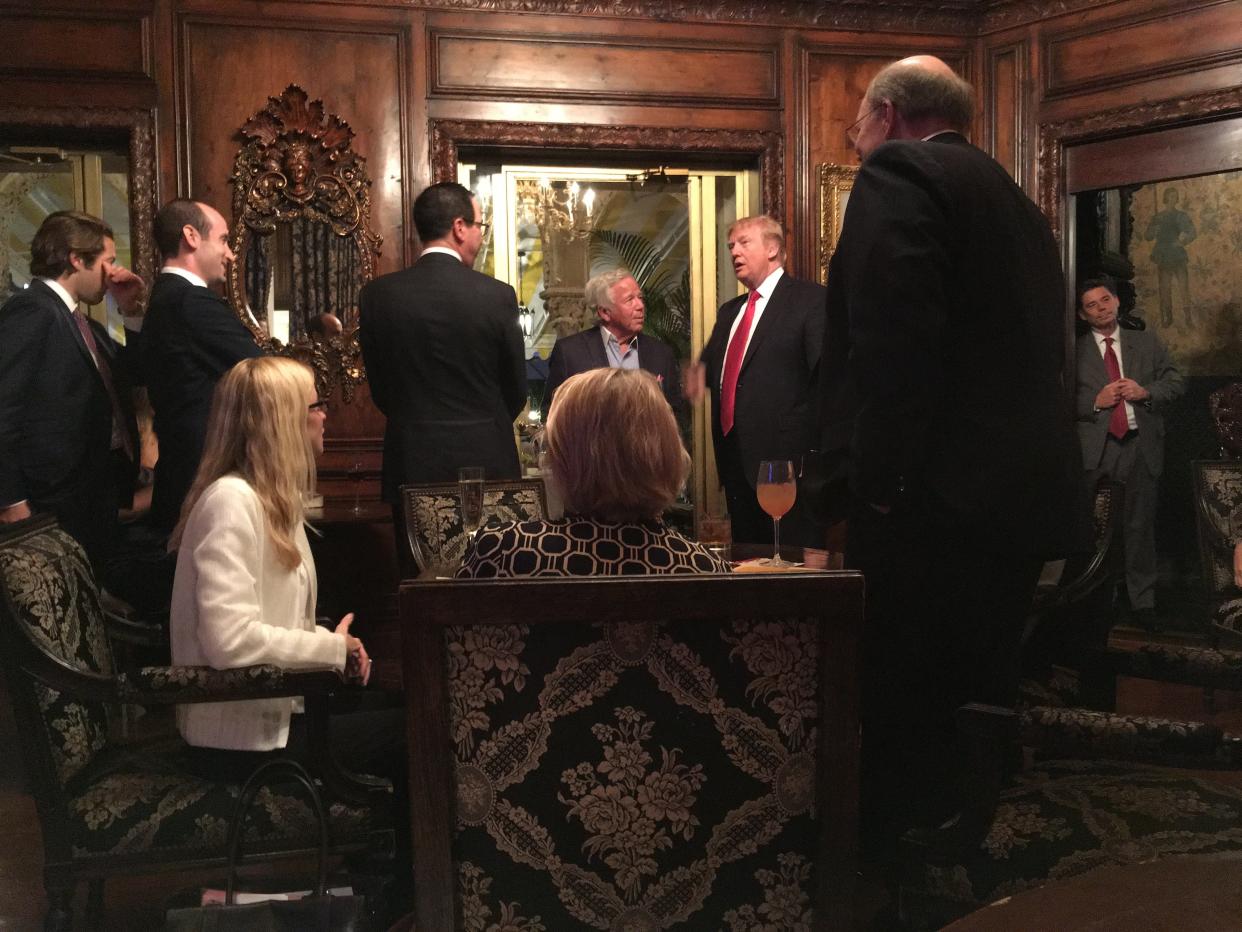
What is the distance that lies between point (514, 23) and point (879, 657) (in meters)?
4.25

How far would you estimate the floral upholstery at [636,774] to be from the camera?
140 cm

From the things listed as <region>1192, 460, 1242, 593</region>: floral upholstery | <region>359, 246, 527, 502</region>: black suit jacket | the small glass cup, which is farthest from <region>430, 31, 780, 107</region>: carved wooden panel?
the small glass cup

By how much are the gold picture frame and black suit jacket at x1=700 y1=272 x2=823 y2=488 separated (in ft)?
4.15

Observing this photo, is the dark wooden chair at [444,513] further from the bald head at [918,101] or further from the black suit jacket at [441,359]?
the bald head at [918,101]

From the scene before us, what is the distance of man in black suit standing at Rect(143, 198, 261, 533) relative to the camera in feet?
12.3

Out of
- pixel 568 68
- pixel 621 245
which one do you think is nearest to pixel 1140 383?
pixel 621 245

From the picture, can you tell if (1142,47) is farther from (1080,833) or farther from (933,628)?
(1080,833)

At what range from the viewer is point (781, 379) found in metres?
4.59

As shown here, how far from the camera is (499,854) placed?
56.9 inches

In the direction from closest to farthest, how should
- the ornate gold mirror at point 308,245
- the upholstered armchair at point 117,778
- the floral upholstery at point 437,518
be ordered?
the upholstered armchair at point 117,778 → the floral upholstery at point 437,518 → the ornate gold mirror at point 308,245

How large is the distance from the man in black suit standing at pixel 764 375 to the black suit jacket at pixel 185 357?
1809mm

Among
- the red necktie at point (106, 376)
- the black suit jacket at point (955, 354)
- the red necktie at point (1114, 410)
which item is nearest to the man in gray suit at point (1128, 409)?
the red necktie at point (1114, 410)

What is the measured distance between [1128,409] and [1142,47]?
1.72 meters

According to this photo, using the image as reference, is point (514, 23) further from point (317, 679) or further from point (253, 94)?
point (317, 679)
